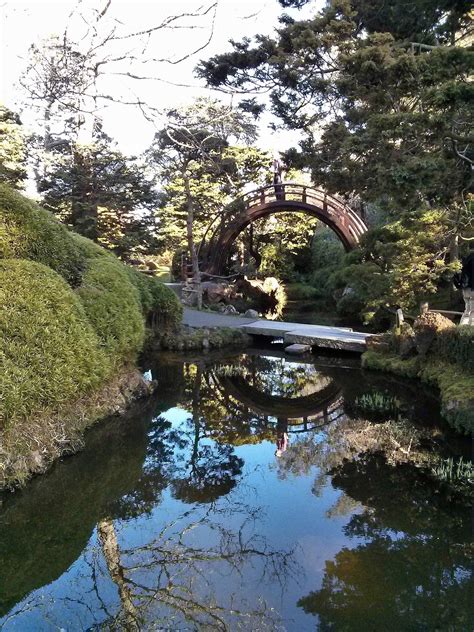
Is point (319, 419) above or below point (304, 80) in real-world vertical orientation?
below

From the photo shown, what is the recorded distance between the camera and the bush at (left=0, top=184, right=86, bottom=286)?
5.91 metres

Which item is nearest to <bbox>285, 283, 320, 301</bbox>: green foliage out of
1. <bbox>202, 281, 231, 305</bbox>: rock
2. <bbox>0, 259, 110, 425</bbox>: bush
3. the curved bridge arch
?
<bbox>202, 281, 231, 305</bbox>: rock

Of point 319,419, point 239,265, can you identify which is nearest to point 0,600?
point 319,419

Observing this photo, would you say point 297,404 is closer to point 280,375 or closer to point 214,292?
point 280,375

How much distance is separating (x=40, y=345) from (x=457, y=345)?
594cm

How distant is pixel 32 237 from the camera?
6.13m

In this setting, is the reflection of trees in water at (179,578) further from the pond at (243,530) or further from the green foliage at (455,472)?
the green foliage at (455,472)

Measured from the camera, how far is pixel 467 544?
3.92m

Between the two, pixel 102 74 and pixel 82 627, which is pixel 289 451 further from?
pixel 102 74

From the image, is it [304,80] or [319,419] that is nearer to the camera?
[319,419]

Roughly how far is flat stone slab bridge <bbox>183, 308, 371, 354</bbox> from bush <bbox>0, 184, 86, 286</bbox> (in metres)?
6.35

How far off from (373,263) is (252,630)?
8.88m

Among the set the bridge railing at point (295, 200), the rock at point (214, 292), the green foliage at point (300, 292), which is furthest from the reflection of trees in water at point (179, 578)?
the green foliage at point (300, 292)

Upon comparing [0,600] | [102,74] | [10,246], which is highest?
[102,74]
